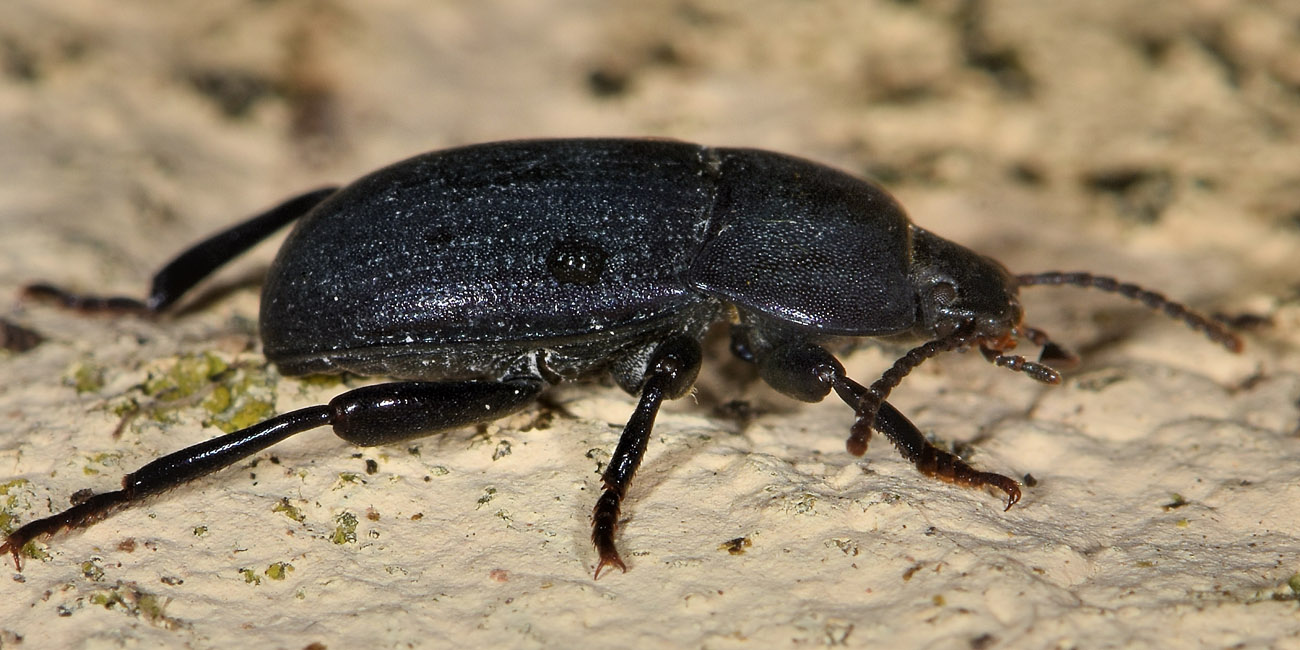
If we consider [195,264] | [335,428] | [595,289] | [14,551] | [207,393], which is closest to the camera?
[14,551]

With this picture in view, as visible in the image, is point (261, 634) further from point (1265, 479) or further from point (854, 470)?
point (1265, 479)

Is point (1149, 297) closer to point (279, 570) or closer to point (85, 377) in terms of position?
point (279, 570)

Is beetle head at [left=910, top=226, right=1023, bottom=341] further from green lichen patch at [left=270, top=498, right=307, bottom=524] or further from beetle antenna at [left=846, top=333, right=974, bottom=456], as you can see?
green lichen patch at [left=270, top=498, right=307, bottom=524]

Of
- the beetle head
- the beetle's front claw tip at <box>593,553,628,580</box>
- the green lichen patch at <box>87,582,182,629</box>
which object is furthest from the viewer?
the beetle head

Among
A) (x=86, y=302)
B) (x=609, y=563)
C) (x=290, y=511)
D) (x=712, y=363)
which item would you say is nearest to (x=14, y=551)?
(x=290, y=511)

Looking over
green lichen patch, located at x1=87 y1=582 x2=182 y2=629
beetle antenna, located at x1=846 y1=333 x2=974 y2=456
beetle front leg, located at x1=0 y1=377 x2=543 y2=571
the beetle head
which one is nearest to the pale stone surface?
green lichen patch, located at x1=87 y1=582 x2=182 y2=629

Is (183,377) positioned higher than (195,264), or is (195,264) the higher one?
(195,264)

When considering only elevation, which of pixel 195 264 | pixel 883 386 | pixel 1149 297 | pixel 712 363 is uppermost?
pixel 1149 297
